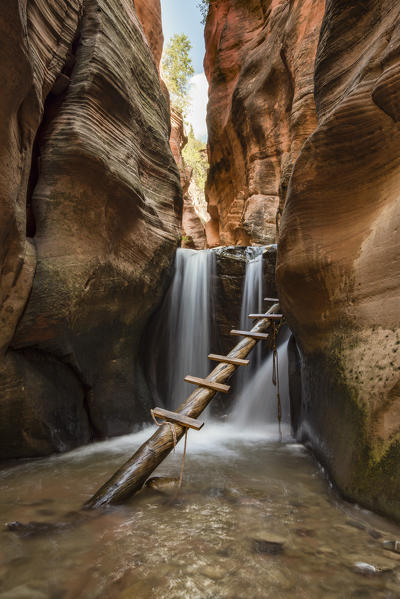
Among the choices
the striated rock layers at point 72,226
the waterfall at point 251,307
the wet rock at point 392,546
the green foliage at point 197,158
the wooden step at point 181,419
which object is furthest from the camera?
the green foliage at point 197,158

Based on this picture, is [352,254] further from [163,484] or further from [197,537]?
[163,484]

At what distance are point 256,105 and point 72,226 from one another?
12369 mm

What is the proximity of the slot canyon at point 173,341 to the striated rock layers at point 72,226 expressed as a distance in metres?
0.03

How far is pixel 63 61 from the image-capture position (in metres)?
4.86

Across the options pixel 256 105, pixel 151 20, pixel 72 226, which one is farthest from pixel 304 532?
pixel 151 20

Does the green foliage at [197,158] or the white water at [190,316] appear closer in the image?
the white water at [190,316]

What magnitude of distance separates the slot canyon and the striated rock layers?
0.03m

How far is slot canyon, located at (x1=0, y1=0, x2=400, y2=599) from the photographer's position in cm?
212

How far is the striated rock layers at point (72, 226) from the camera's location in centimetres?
392

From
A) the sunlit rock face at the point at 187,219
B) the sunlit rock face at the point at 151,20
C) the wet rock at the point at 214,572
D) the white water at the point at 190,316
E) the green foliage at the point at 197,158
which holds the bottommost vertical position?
the wet rock at the point at 214,572

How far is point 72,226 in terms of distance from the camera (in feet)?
16.2

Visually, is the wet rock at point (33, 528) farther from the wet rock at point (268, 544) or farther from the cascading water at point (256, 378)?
the cascading water at point (256, 378)

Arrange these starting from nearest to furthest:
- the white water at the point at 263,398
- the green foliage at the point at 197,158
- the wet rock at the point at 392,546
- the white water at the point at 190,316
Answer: the wet rock at the point at 392,546
the white water at the point at 263,398
the white water at the point at 190,316
the green foliage at the point at 197,158

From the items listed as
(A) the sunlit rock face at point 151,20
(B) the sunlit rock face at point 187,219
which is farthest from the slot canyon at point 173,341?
(B) the sunlit rock face at point 187,219
